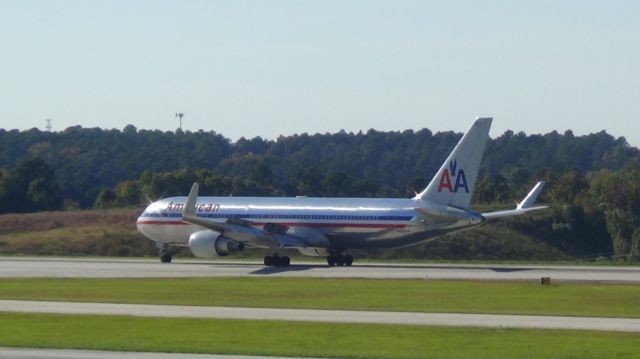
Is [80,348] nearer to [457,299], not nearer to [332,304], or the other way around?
[332,304]

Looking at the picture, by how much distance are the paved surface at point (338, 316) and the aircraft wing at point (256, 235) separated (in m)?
22.6

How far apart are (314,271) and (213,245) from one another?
6.87 metres

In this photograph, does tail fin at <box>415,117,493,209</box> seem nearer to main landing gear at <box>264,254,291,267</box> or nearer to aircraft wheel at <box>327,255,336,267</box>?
aircraft wheel at <box>327,255,336,267</box>

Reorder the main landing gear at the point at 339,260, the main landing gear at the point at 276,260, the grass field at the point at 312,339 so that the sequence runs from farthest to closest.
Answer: the main landing gear at the point at 339,260 → the main landing gear at the point at 276,260 → the grass field at the point at 312,339

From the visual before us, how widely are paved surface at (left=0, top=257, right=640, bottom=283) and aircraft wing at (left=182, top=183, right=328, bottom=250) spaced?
1.07 meters

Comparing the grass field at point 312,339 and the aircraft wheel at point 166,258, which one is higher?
the grass field at point 312,339

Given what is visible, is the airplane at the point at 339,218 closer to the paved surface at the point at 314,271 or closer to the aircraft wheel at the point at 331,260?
the aircraft wheel at the point at 331,260

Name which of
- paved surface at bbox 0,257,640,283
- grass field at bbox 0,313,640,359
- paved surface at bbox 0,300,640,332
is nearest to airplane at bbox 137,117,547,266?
paved surface at bbox 0,257,640,283

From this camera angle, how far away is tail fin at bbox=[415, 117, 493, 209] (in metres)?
61.6

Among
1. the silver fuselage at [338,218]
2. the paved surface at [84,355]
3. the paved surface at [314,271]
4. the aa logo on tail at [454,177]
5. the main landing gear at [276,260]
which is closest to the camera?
the paved surface at [84,355]

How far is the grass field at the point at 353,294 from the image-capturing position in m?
40.1

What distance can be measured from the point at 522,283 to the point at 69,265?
2543 cm

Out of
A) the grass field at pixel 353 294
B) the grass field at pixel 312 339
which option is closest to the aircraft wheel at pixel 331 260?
the grass field at pixel 353 294

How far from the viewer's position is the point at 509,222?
92.8 m
